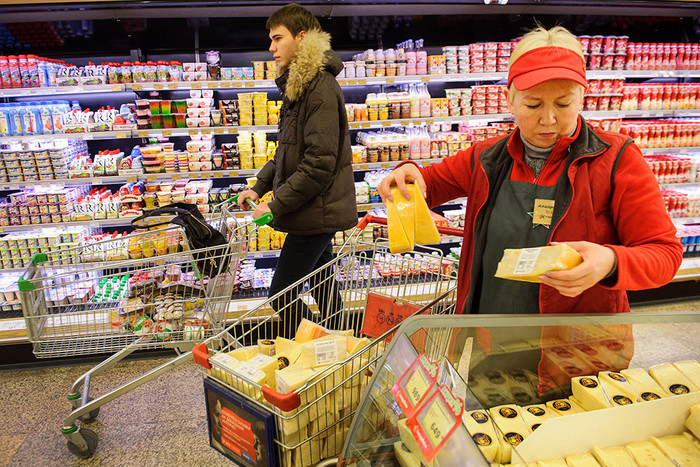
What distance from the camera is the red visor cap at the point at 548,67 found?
43.8 inches

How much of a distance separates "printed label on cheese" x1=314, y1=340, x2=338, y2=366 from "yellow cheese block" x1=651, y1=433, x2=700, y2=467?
2.59 feet

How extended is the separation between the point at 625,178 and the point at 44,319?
2659mm

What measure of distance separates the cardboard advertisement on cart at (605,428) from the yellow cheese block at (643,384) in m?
0.05

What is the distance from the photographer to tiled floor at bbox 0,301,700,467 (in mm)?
2492

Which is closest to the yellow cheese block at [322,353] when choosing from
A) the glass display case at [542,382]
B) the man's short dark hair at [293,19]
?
the glass display case at [542,382]

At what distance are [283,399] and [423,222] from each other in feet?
1.93

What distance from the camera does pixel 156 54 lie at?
3893mm

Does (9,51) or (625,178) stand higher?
(9,51)

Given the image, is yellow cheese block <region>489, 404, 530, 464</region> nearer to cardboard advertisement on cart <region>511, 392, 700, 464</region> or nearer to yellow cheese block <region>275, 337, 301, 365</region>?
cardboard advertisement on cart <region>511, 392, 700, 464</region>

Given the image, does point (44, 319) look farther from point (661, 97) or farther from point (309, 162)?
point (661, 97)

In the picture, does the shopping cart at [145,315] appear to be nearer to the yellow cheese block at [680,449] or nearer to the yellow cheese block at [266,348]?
the yellow cheese block at [266,348]

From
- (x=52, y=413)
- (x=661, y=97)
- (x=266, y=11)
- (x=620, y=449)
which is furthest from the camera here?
(x=661, y=97)

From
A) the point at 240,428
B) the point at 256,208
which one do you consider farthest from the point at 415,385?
the point at 256,208

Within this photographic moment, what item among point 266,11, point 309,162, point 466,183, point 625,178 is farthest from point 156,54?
point 625,178
